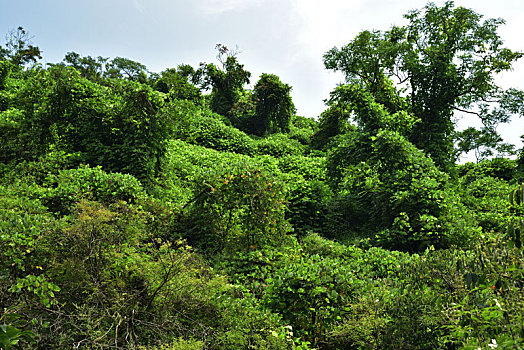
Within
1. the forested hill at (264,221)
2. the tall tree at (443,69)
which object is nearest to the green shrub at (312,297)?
the forested hill at (264,221)

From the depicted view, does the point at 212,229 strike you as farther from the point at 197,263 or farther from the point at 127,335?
the point at 127,335

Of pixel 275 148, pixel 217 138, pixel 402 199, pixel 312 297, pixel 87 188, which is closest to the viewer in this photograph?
pixel 312 297

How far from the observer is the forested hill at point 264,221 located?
296 centimetres

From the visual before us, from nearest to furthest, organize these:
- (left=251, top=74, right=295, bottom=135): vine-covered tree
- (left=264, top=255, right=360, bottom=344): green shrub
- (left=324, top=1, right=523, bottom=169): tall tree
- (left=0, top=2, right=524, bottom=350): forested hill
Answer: (left=0, top=2, right=524, bottom=350): forested hill → (left=264, top=255, right=360, bottom=344): green shrub → (left=324, top=1, right=523, bottom=169): tall tree → (left=251, top=74, right=295, bottom=135): vine-covered tree

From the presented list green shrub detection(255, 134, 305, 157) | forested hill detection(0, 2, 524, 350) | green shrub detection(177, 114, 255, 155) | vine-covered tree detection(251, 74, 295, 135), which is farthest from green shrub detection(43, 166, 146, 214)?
vine-covered tree detection(251, 74, 295, 135)

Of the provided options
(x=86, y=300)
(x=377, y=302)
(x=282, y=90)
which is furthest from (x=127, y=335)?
(x=282, y=90)

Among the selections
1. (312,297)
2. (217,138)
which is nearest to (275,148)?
(217,138)

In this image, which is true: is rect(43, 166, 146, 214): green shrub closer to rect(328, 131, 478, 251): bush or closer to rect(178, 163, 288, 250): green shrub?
rect(178, 163, 288, 250): green shrub

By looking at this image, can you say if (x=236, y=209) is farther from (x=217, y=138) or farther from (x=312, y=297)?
(x=217, y=138)

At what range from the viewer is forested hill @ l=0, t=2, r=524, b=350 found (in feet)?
9.73

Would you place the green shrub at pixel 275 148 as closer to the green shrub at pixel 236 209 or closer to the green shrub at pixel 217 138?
the green shrub at pixel 217 138

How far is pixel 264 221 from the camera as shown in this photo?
5.78m

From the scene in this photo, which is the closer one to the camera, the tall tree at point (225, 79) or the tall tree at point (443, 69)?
the tall tree at point (443, 69)

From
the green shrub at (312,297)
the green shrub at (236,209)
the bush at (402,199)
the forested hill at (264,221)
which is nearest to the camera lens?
the forested hill at (264,221)
